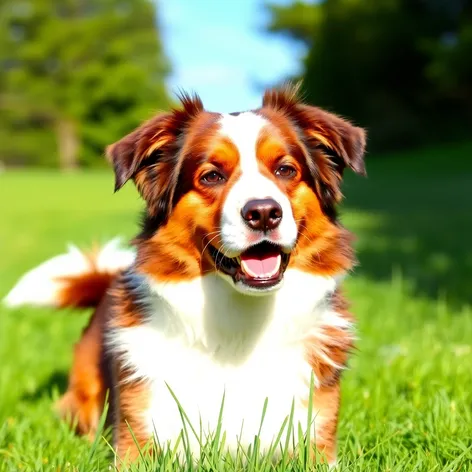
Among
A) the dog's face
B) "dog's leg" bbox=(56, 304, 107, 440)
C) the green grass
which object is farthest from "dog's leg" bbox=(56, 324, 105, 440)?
the dog's face

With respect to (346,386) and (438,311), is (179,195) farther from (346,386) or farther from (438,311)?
(438,311)

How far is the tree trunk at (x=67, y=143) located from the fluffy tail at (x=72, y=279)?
49.5m

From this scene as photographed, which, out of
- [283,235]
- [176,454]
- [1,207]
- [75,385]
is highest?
[283,235]

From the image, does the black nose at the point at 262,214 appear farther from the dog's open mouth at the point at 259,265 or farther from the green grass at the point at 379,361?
the green grass at the point at 379,361

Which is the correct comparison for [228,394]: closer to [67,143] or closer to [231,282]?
[231,282]

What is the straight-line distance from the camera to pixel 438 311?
6.53 m

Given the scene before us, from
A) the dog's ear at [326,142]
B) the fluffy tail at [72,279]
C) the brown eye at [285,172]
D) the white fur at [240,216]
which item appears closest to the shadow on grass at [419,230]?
the fluffy tail at [72,279]

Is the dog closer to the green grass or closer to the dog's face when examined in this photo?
the dog's face

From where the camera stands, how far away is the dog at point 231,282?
3184mm

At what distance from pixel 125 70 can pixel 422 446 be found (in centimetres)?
5219

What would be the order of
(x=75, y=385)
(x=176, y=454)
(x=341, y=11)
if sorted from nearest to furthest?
(x=176, y=454) → (x=75, y=385) → (x=341, y=11)

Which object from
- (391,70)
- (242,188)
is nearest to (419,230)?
(242,188)

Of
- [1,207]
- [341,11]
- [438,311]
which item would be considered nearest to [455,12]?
[341,11]

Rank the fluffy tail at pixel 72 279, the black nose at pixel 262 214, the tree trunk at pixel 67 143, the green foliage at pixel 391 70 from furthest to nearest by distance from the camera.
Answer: the tree trunk at pixel 67 143, the green foliage at pixel 391 70, the fluffy tail at pixel 72 279, the black nose at pixel 262 214
